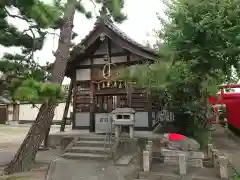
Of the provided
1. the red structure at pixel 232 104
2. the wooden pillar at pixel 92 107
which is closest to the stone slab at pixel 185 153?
the wooden pillar at pixel 92 107

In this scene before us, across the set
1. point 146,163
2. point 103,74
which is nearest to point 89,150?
point 146,163

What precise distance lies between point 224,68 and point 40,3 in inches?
210

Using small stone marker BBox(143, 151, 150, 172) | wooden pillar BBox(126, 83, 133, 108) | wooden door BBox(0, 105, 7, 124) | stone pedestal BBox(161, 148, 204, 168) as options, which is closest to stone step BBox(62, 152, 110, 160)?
small stone marker BBox(143, 151, 150, 172)

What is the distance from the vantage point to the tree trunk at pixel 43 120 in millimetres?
8594

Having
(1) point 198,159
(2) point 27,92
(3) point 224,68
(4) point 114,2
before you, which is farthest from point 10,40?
(1) point 198,159

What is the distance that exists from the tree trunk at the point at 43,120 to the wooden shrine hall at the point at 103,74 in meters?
2.49

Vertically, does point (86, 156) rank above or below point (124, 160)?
above

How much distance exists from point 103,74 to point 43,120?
4831mm

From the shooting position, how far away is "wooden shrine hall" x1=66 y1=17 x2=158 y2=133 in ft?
40.2

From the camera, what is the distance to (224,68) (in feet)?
24.5

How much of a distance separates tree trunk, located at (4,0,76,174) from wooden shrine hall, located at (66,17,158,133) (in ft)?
8.16

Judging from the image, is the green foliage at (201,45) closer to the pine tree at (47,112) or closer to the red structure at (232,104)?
the pine tree at (47,112)

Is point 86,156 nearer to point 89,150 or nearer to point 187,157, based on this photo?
point 89,150

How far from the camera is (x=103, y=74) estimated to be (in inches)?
515
